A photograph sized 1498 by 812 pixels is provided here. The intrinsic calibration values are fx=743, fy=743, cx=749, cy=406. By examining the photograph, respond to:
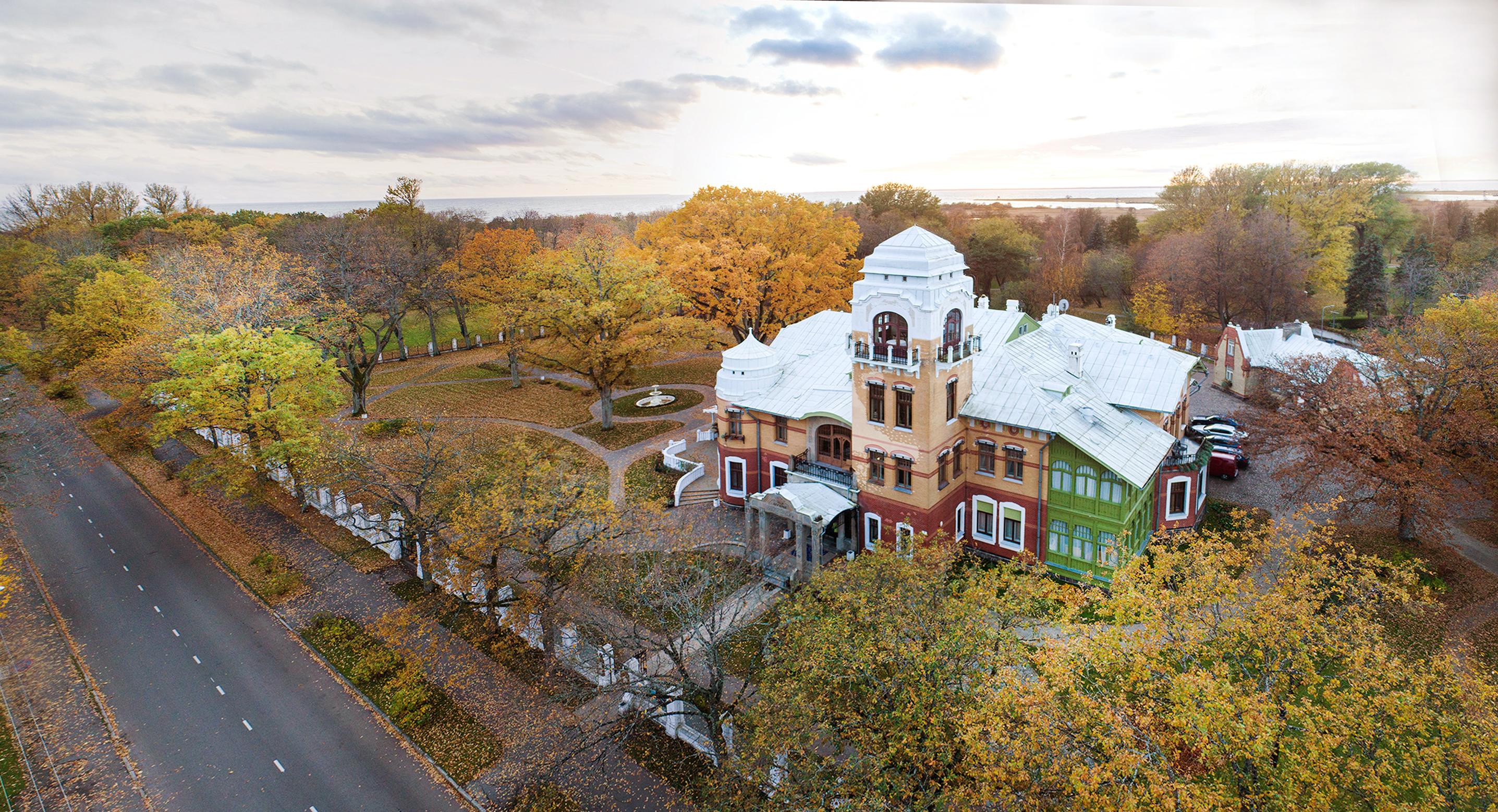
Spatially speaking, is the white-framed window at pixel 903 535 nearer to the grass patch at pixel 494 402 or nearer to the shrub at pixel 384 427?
the grass patch at pixel 494 402

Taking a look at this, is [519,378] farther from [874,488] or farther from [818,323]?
[874,488]

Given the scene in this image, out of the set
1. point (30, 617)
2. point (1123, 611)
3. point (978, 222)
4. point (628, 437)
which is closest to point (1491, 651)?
point (1123, 611)

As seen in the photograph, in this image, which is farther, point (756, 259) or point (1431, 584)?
point (756, 259)

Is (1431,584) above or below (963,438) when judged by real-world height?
below

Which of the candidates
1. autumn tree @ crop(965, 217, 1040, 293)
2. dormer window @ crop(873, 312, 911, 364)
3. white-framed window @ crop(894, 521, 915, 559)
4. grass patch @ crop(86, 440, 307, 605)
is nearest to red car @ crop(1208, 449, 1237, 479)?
white-framed window @ crop(894, 521, 915, 559)

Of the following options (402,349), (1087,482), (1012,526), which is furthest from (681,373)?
(1087,482)

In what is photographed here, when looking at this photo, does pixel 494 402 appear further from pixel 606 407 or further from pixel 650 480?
pixel 650 480
